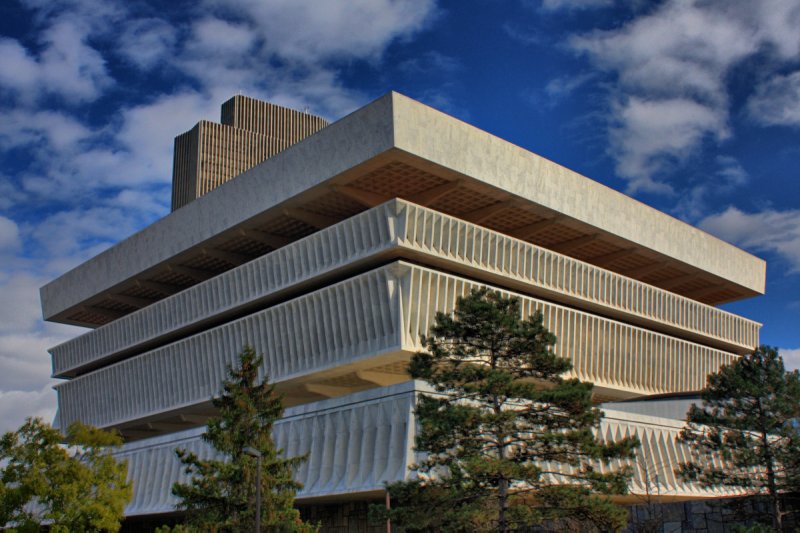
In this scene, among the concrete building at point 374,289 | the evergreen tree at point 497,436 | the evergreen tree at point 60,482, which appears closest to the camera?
the evergreen tree at point 497,436

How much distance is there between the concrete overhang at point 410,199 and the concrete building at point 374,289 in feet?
0.27

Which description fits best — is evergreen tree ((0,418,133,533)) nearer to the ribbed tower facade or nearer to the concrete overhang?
the concrete overhang

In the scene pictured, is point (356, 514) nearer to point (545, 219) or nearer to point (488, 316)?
point (488, 316)

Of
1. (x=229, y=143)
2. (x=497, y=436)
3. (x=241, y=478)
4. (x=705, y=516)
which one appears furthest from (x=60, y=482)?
(x=229, y=143)

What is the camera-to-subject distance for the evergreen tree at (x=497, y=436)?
51.6 feet

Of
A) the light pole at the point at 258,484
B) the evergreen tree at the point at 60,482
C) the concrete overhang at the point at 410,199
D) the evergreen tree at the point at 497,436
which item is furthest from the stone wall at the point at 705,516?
the evergreen tree at the point at 60,482

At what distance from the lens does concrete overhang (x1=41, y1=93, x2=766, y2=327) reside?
26.4 meters

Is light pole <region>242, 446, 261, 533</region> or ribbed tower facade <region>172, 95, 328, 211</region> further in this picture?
ribbed tower facade <region>172, 95, 328, 211</region>

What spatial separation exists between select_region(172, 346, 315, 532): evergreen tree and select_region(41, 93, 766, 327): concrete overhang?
9836 mm

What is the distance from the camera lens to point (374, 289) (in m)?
26.7

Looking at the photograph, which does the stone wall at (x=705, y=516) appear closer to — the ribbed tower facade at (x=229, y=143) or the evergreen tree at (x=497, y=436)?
the evergreen tree at (x=497, y=436)

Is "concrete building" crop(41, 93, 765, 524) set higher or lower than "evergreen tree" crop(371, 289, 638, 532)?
higher

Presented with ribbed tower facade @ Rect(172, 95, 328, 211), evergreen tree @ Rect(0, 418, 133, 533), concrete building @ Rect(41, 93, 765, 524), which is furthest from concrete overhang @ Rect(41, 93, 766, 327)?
ribbed tower facade @ Rect(172, 95, 328, 211)

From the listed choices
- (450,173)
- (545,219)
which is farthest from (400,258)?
(545,219)
